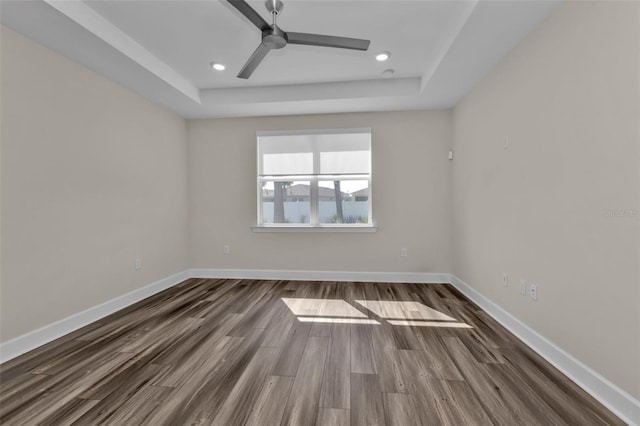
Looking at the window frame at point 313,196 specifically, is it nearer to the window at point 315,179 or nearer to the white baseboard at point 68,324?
the window at point 315,179

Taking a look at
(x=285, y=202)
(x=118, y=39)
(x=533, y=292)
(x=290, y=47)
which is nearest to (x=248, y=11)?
(x=290, y=47)

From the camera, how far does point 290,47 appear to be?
2617mm

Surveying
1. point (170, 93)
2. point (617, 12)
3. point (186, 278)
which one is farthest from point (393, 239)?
point (170, 93)

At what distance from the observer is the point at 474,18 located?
1955 mm

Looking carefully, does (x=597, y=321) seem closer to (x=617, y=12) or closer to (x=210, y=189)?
(x=617, y=12)

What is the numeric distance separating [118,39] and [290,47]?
1508 millimetres

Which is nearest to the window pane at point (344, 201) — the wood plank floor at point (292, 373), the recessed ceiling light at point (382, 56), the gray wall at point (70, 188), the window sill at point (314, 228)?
the window sill at point (314, 228)

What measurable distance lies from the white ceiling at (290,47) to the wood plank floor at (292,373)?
2491 millimetres

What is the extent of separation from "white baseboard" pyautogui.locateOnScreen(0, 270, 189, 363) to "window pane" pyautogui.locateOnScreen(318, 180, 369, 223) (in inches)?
98.9

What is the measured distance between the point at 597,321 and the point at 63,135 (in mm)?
4229

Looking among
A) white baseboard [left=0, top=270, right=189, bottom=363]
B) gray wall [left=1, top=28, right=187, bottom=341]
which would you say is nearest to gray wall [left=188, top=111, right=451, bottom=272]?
gray wall [left=1, top=28, right=187, bottom=341]

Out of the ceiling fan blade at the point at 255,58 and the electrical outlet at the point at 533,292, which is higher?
the ceiling fan blade at the point at 255,58

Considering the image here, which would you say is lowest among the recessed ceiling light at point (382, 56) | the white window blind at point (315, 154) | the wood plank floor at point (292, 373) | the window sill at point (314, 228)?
the wood plank floor at point (292, 373)

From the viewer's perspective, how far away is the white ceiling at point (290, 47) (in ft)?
6.57
